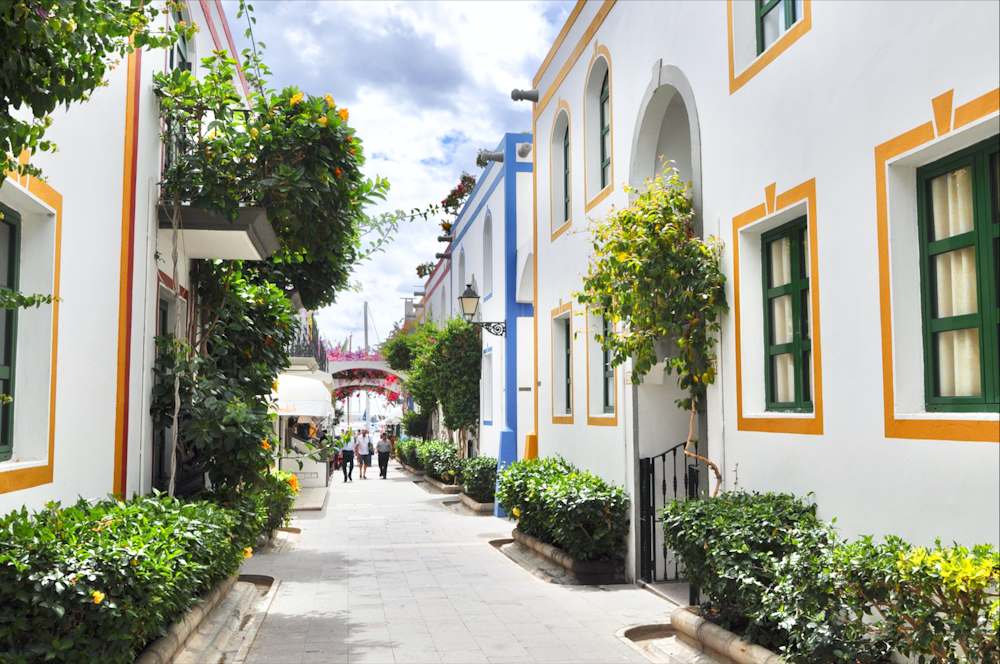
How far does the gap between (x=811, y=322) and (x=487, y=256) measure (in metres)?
15.0

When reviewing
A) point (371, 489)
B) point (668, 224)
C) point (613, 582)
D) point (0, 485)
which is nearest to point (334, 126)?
point (668, 224)

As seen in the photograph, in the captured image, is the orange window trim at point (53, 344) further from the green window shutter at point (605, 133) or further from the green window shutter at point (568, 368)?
the green window shutter at point (568, 368)

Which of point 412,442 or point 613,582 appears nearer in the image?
point 613,582

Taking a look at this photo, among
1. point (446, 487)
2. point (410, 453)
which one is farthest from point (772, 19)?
point (410, 453)

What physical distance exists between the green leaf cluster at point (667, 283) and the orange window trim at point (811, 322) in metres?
0.32

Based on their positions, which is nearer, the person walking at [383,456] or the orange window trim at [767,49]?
the orange window trim at [767,49]

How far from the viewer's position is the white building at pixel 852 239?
4.32m

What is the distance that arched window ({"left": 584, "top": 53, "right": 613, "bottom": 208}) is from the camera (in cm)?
1084

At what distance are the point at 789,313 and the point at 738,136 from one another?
1.48 metres

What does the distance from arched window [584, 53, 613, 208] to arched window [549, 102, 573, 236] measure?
1391 millimetres

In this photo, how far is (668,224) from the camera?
24.4 feet

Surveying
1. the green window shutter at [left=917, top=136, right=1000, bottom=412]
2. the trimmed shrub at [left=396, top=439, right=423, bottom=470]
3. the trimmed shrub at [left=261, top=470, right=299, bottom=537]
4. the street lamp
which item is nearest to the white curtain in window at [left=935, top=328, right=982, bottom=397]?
the green window shutter at [left=917, top=136, right=1000, bottom=412]

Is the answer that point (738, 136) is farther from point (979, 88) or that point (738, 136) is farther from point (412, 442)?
point (412, 442)

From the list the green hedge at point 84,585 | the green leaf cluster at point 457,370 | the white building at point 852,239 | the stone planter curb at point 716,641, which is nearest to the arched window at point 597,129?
the white building at point 852,239
